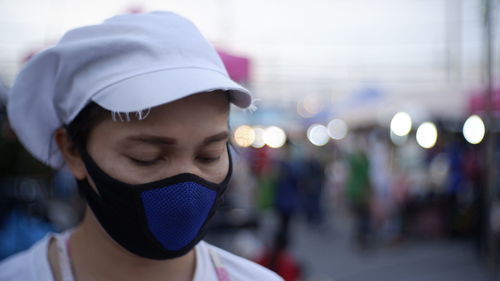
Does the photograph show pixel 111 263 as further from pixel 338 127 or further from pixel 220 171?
pixel 338 127

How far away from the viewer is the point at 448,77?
16250 millimetres

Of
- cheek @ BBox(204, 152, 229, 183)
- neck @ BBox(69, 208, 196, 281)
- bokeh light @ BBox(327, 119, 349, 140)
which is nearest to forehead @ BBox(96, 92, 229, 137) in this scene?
cheek @ BBox(204, 152, 229, 183)

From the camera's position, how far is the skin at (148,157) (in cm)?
101

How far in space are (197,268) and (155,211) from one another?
8.9 inches

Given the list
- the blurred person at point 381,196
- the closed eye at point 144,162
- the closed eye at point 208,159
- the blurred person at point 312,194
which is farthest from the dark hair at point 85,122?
the blurred person at point 312,194

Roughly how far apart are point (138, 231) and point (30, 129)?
0.48 meters

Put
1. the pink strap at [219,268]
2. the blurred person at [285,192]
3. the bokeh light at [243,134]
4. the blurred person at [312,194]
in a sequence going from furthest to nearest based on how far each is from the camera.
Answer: the blurred person at [312,194] < the blurred person at [285,192] < the bokeh light at [243,134] < the pink strap at [219,268]

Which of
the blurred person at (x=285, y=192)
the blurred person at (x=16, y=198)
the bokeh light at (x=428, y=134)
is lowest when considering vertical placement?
the bokeh light at (x=428, y=134)

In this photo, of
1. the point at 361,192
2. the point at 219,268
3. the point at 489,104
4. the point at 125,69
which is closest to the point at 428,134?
the point at 361,192

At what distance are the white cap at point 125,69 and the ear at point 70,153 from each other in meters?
0.05

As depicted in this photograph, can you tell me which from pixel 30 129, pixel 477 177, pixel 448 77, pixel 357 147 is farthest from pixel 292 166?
pixel 448 77

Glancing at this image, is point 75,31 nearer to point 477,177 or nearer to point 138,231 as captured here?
point 138,231

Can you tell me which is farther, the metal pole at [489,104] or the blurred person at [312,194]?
the blurred person at [312,194]

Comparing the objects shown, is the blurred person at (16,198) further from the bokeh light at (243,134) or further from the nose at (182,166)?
the nose at (182,166)
